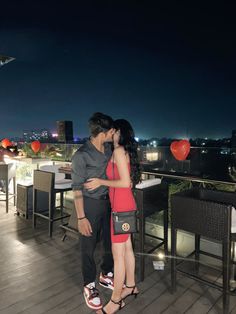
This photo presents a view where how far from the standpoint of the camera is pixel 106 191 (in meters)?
2.40

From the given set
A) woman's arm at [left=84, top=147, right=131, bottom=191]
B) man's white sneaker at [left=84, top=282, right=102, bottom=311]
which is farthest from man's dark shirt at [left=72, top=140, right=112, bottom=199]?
man's white sneaker at [left=84, top=282, right=102, bottom=311]

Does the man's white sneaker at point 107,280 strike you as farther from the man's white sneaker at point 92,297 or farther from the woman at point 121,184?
the woman at point 121,184

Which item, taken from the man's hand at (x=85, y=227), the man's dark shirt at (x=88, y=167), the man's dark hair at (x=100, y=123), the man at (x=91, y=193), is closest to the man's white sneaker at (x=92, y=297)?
the man at (x=91, y=193)

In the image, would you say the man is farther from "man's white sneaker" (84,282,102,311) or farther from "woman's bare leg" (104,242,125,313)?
"woman's bare leg" (104,242,125,313)

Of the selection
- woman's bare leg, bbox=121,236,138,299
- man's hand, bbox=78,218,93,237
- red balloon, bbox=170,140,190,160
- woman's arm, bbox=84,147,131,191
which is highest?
red balloon, bbox=170,140,190,160

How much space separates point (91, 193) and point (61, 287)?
1037mm

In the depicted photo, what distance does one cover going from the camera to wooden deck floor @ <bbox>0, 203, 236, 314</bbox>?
2.34 metres

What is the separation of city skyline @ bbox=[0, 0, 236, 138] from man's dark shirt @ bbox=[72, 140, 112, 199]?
8461mm

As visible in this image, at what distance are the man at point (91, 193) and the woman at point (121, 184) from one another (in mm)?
124

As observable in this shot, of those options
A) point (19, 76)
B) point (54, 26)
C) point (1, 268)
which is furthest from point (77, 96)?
point (1, 268)

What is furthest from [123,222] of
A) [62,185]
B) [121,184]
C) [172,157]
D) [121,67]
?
[121,67]

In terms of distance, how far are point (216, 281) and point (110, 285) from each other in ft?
3.43

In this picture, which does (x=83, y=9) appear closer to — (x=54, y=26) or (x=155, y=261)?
(x=54, y=26)

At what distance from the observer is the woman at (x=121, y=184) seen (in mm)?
2059
